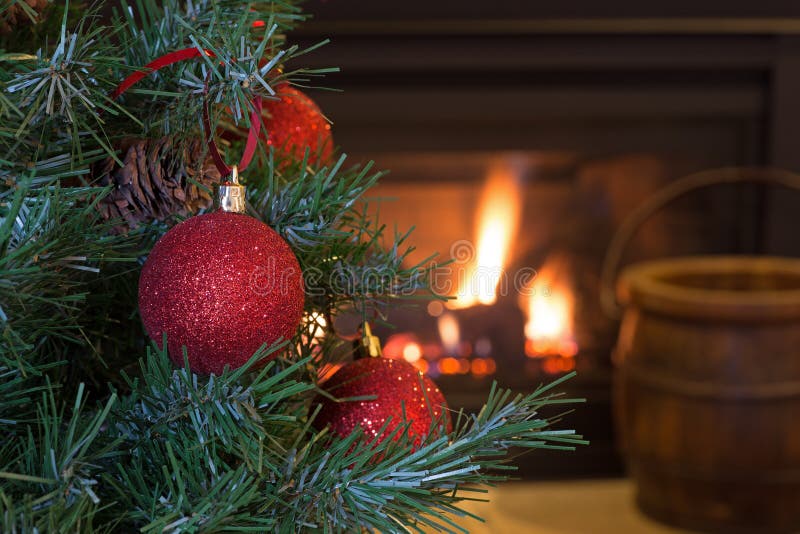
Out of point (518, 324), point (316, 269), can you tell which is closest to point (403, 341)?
point (518, 324)

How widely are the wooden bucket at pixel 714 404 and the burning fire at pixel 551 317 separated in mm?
207

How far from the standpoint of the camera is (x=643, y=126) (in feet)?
4.91

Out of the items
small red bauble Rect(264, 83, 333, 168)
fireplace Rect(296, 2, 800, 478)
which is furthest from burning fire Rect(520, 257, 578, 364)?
small red bauble Rect(264, 83, 333, 168)

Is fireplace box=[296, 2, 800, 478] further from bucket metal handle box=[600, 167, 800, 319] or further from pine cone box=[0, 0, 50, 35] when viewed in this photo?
pine cone box=[0, 0, 50, 35]

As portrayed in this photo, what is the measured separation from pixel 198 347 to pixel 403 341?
1240mm

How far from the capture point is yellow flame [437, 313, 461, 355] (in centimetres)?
157

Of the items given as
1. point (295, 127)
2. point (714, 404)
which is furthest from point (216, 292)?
point (714, 404)

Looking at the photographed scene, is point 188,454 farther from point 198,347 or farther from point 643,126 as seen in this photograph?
point 643,126

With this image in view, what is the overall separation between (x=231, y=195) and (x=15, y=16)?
0.52ft

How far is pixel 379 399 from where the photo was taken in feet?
1.32

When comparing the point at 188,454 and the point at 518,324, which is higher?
the point at 188,454

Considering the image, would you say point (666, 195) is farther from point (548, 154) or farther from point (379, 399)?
point (379, 399)

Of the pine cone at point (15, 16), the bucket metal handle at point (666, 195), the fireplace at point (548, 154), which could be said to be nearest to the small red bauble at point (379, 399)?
the pine cone at point (15, 16)

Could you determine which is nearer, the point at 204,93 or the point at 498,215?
the point at 204,93
